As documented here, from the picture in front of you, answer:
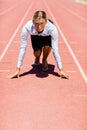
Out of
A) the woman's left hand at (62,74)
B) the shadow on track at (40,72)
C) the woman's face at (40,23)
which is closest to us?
the woman's face at (40,23)

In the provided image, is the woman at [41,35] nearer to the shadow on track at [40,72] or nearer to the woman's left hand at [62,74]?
the woman's left hand at [62,74]

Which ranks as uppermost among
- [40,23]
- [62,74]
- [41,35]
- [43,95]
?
[40,23]

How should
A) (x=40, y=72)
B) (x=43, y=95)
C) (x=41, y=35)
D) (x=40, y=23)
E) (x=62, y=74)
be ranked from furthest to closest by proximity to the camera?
(x=40, y=72), (x=62, y=74), (x=41, y=35), (x=40, y=23), (x=43, y=95)

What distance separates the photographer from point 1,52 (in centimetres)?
1181

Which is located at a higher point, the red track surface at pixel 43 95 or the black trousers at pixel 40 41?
the black trousers at pixel 40 41

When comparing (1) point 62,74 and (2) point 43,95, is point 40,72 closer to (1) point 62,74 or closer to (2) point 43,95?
(1) point 62,74

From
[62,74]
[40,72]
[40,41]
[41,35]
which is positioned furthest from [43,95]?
[40,72]

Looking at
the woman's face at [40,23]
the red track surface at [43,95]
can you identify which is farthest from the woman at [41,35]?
the red track surface at [43,95]

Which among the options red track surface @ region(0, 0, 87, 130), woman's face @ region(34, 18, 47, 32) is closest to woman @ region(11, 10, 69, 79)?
woman's face @ region(34, 18, 47, 32)

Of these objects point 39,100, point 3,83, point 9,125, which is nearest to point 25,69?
point 3,83

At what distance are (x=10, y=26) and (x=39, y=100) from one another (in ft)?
38.6

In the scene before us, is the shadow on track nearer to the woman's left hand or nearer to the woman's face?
the woman's left hand

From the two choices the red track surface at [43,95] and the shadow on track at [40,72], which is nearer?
the red track surface at [43,95]

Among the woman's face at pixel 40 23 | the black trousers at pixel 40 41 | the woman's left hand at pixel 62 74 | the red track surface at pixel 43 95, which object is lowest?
the red track surface at pixel 43 95
